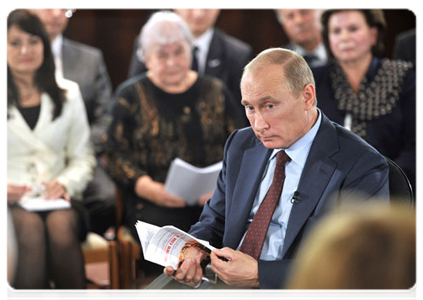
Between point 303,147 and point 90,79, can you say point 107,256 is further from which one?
point 303,147

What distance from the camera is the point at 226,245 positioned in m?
2.12

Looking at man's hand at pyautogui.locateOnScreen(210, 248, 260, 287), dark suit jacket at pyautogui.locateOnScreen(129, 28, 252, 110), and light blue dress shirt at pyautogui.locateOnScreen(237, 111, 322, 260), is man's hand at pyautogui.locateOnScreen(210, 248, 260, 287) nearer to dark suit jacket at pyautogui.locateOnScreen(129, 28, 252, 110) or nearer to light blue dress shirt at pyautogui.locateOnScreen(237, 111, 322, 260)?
light blue dress shirt at pyautogui.locateOnScreen(237, 111, 322, 260)

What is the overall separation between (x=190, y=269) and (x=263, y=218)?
0.29 m

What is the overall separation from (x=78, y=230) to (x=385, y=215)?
2413 mm

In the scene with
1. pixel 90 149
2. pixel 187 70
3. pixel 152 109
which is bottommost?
pixel 90 149

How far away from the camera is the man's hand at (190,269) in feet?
6.57

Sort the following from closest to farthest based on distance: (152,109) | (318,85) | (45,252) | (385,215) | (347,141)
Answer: (385,215)
(347,141)
(318,85)
(45,252)
(152,109)

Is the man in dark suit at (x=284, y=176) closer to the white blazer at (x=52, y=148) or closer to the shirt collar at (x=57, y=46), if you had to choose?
the white blazer at (x=52, y=148)

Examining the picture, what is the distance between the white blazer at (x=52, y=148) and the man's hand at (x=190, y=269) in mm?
1314

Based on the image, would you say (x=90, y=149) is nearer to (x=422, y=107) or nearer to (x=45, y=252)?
(x=45, y=252)

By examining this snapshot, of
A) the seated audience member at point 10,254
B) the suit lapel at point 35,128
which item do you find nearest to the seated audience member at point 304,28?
the suit lapel at point 35,128

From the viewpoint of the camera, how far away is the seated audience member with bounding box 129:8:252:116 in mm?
3740

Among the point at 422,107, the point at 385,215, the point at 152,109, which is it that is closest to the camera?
the point at 385,215

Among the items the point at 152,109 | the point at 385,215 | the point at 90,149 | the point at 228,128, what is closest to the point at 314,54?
the point at 228,128
